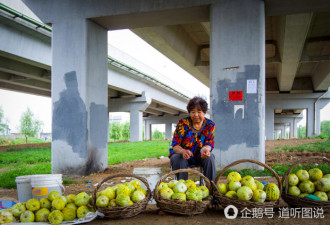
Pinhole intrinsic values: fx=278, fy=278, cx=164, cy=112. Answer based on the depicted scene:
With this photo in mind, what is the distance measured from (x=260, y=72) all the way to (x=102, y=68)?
15.4 feet

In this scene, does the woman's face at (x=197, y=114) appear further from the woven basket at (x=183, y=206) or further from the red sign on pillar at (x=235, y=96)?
the red sign on pillar at (x=235, y=96)

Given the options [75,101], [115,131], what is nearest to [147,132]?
[115,131]

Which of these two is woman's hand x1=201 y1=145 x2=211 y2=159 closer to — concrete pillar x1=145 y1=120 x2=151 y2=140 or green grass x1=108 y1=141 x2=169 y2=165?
green grass x1=108 y1=141 x2=169 y2=165

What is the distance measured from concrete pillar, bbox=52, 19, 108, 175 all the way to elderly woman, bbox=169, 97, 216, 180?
13.5 feet

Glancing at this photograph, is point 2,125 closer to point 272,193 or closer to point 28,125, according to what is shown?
point 28,125

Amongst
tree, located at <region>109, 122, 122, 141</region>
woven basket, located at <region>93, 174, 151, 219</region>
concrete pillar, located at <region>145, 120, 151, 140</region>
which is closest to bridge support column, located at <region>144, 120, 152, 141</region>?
concrete pillar, located at <region>145, 120, 151, 140</region>

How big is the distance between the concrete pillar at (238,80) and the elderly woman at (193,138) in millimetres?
2889

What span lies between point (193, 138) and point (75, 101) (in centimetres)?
459

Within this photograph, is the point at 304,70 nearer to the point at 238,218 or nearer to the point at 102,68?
the point at 102,68

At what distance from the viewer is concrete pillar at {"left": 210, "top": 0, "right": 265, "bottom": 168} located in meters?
7.12

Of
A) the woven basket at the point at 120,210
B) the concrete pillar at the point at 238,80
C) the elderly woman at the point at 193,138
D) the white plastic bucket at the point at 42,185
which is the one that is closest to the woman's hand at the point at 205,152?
the elderly woman at the point at 193,138

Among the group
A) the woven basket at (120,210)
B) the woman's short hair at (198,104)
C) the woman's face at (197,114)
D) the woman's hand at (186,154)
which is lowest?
the woven basket at (120,210)

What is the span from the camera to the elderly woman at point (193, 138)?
4.28m

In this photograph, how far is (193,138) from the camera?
4.49 metres
